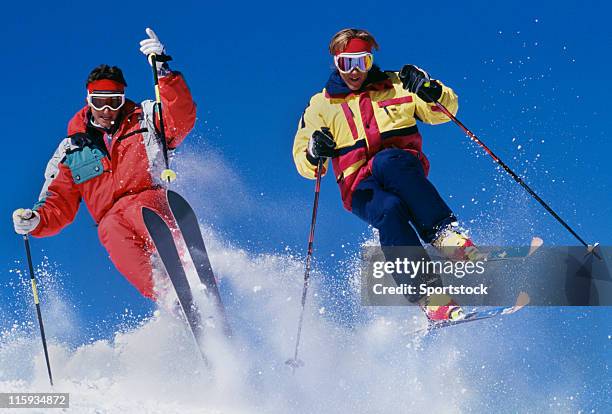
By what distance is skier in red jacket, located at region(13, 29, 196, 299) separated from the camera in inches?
251

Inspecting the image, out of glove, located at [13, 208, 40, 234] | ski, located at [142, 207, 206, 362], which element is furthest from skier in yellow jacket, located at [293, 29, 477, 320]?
glove, located at [13, 208, 40, 234]

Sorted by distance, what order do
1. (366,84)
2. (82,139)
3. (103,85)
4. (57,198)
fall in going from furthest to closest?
(57,198), (82,139), (103,85), (366,84)

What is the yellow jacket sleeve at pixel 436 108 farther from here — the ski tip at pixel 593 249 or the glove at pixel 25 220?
the glove at pixel 25 220

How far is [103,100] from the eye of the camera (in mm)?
6539

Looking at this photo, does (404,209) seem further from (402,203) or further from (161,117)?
(161,117)

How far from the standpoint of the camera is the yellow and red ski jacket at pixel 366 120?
20.2ft

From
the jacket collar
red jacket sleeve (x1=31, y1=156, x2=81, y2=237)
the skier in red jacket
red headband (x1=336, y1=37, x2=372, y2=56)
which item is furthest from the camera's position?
red jacket sleeve (x1=31, y1=156, x2=81, y2=237)

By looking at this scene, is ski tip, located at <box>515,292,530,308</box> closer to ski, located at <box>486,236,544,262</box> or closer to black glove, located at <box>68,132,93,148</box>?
ski, located at <box>486,236,544,262</box>

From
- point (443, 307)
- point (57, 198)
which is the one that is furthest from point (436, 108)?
point (57, 198)

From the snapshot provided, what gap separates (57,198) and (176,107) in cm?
141

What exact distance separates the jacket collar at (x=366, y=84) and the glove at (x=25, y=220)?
2763 millimetres

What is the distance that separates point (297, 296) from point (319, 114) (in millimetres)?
2456

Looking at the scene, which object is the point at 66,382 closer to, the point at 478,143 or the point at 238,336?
the point at 238,336

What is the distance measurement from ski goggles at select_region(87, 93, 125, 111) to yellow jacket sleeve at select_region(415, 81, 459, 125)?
260cm
